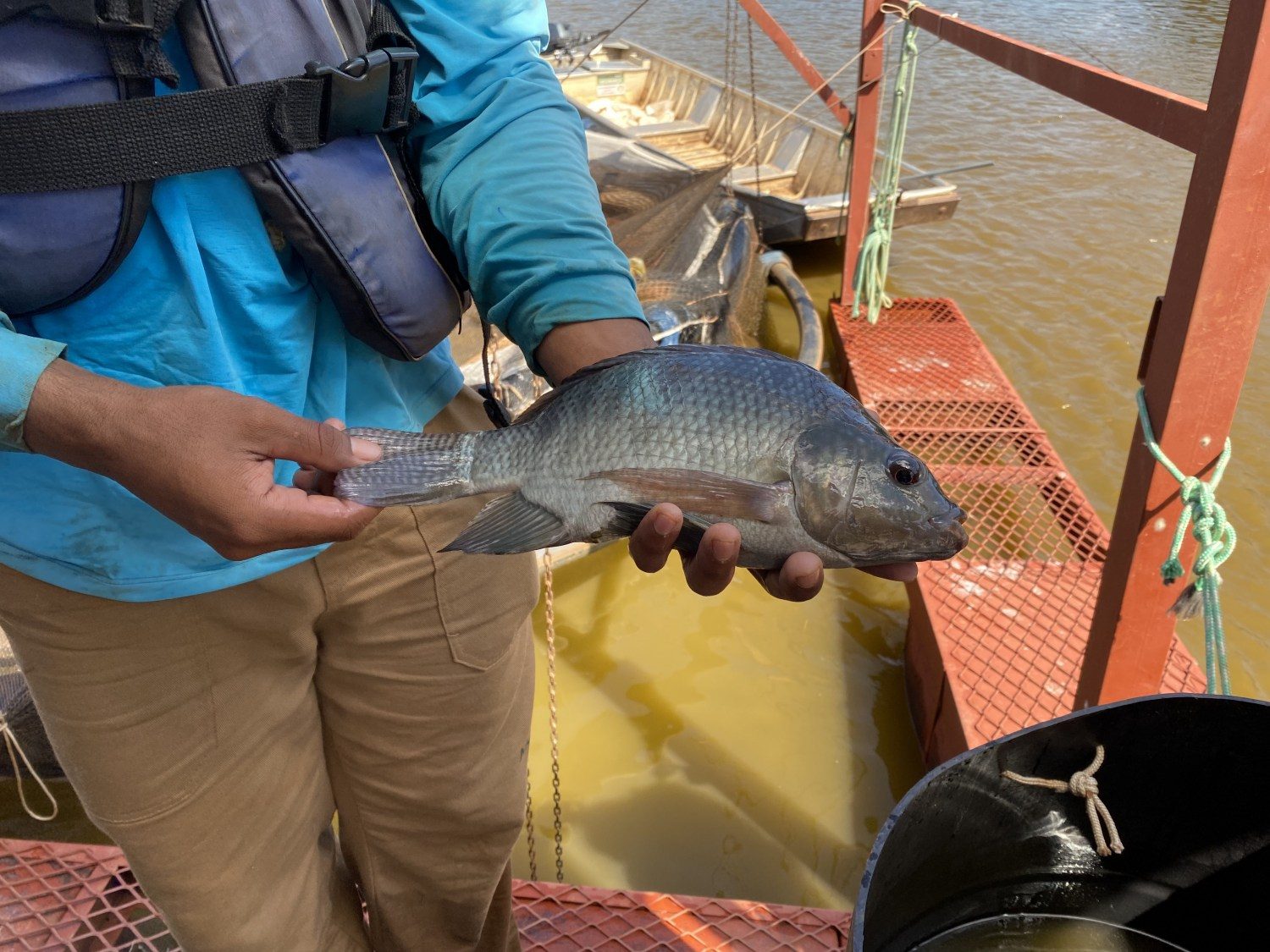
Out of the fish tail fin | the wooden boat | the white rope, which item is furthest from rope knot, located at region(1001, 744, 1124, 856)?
the wooden boat

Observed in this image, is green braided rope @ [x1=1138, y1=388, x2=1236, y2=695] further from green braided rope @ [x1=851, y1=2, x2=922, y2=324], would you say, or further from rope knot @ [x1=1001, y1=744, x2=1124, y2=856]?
green braided rope @ [x1=851, y1=2, x2=922, y2=324]

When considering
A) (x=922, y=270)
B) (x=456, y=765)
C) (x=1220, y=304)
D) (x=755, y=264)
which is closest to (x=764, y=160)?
(x=922, y=270)

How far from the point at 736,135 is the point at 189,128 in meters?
9.55

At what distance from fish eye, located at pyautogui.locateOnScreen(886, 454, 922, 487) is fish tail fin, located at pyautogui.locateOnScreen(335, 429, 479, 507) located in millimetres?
707

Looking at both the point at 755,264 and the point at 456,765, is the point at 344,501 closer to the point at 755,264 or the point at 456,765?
the point at 456,765

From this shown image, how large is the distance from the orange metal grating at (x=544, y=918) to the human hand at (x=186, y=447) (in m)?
1.47

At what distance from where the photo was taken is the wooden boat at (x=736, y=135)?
7742 millimetres

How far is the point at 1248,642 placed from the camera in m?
4.26

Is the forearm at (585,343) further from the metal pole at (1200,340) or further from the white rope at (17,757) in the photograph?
the white rope at (17,757)

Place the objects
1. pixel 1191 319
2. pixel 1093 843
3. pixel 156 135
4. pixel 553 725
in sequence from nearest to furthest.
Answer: pixel 156 135 → pixel 1093 843 → pixel 1191 319 → pixel 553 725

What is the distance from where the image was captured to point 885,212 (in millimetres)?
5941

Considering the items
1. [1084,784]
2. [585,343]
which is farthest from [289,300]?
[1084,784]

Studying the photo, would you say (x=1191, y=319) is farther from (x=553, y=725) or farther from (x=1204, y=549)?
(x=553, y=725)

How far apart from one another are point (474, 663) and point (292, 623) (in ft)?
1.24
